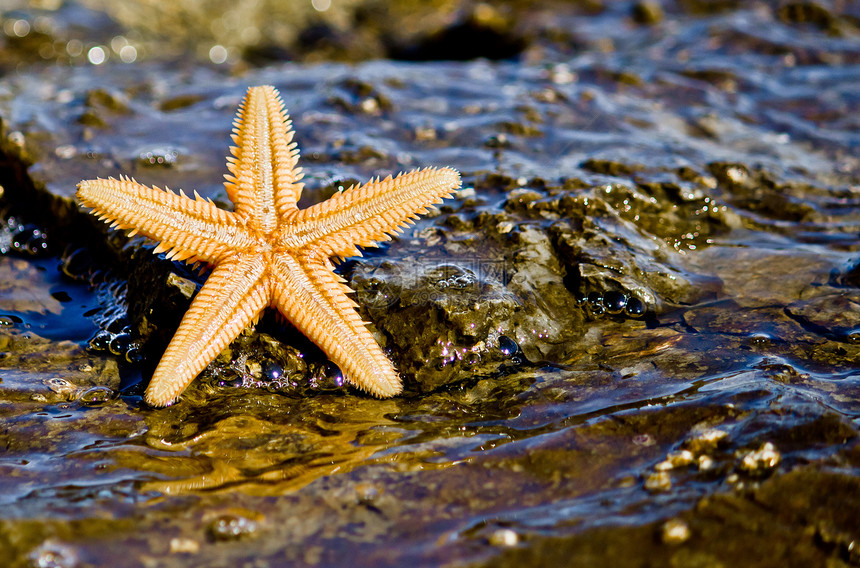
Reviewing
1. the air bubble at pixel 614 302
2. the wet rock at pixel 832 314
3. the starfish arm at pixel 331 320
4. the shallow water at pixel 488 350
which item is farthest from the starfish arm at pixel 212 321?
the wet rock at pixel 832 314

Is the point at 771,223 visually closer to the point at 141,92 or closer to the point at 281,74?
the point at 281,74

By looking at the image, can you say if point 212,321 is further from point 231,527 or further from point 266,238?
point 231,527

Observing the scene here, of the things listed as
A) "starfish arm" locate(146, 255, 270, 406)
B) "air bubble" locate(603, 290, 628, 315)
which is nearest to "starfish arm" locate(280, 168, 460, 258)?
"starfish arm" locate(146, 255, 270, 406)

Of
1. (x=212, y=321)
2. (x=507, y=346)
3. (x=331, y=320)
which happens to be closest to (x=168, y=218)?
(x=212, y=321)

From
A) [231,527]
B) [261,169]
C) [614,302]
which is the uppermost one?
[261,169]

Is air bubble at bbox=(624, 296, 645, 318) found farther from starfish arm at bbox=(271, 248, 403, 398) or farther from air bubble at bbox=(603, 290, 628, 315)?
starfish arm at bbox=(271, 248, 403, 398)

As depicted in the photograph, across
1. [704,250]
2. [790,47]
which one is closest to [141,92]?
[704,250]
